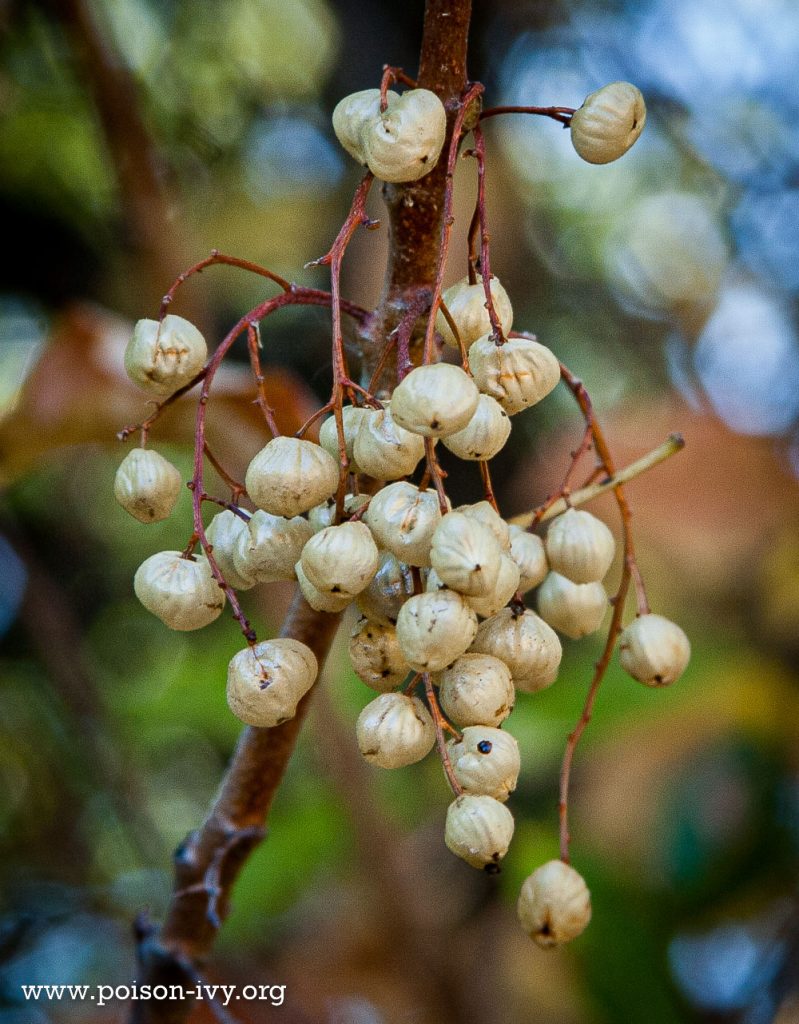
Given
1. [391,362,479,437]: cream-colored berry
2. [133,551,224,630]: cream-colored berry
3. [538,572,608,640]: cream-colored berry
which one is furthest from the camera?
[538,572,608,640]: cream-colored berry

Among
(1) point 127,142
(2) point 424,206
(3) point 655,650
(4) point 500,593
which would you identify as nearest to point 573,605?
(3) point 655,650

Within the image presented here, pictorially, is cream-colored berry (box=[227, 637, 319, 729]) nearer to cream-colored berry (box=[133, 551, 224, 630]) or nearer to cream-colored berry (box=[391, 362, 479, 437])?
cream-colored berry (box=[133, 551, 224, 630])

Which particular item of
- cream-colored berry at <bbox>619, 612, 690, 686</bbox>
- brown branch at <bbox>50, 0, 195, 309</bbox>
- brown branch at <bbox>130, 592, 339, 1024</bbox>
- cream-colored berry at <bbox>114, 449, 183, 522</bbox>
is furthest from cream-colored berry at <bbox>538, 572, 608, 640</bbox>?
brown branch at <bbox>50, 0, 195, 309</bbox>

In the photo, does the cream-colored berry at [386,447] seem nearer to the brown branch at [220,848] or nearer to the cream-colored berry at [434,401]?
the cream-colored berry at [434,401]

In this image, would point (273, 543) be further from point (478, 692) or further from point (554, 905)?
point (554, 905)

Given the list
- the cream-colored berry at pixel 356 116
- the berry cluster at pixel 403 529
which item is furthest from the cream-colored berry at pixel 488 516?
the cream-colored berry at pixel 356 116

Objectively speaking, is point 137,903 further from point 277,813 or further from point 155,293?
point 155,293
